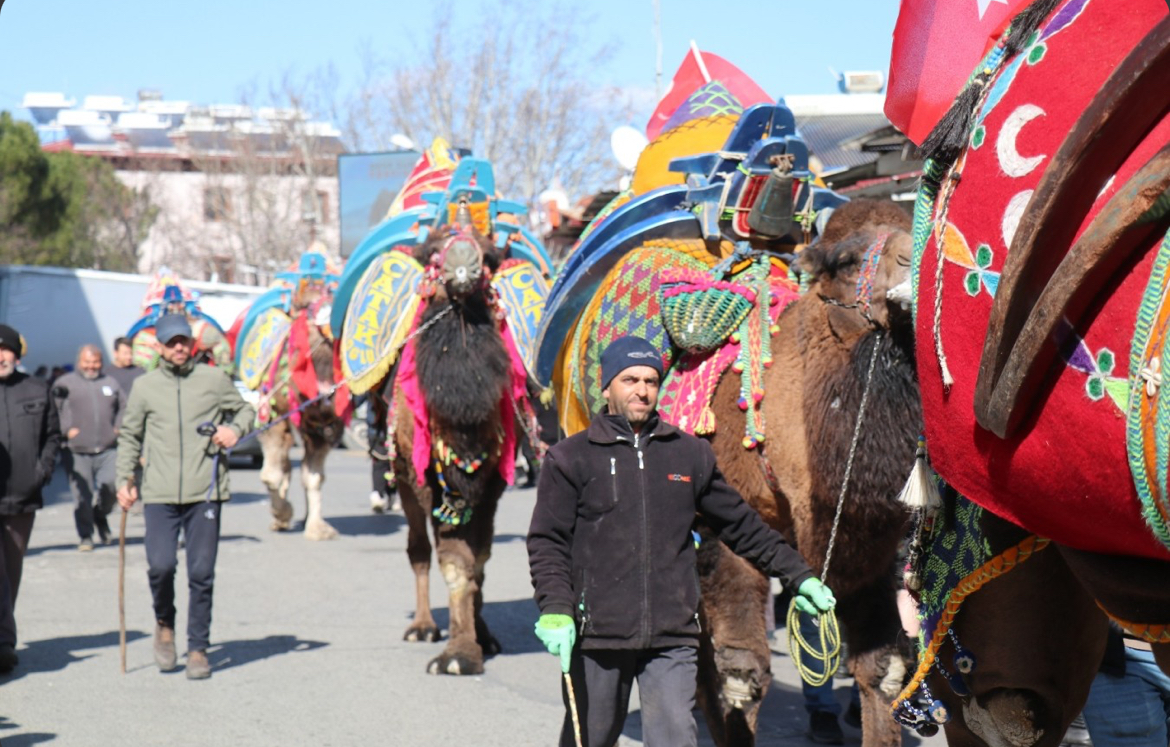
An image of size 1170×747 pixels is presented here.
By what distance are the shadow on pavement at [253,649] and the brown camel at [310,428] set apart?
16.8ft

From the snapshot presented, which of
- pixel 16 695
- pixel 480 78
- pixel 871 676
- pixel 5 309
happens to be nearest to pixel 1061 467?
pixel 871 676

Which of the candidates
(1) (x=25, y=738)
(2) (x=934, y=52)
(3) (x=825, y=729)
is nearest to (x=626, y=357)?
(2) (x=934, y=52)

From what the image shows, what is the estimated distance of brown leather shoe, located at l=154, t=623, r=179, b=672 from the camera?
8.50 metres

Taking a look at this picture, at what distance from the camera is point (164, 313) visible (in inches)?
516

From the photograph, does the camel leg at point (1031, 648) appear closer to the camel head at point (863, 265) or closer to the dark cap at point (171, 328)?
the camel head at point (863, 265)

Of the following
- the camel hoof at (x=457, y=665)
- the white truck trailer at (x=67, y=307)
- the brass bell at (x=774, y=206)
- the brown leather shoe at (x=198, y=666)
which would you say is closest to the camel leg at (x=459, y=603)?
the camel hoof at (x=457, y=665)

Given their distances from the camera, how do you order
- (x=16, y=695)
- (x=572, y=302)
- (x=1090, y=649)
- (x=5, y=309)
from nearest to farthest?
(x=1090, y=649) → (x=572, y=302) → (x=16, y=695) → (x=5, y=309)

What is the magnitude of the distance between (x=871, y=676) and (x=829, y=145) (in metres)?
13.9

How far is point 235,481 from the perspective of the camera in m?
21.8

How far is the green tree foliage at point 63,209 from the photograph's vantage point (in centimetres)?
3788

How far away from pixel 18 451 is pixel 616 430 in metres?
5.37

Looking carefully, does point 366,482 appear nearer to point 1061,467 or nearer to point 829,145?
point 829,145

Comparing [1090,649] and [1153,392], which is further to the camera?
[1090,649]

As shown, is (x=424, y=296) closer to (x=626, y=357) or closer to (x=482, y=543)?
(x=482, y=543)
